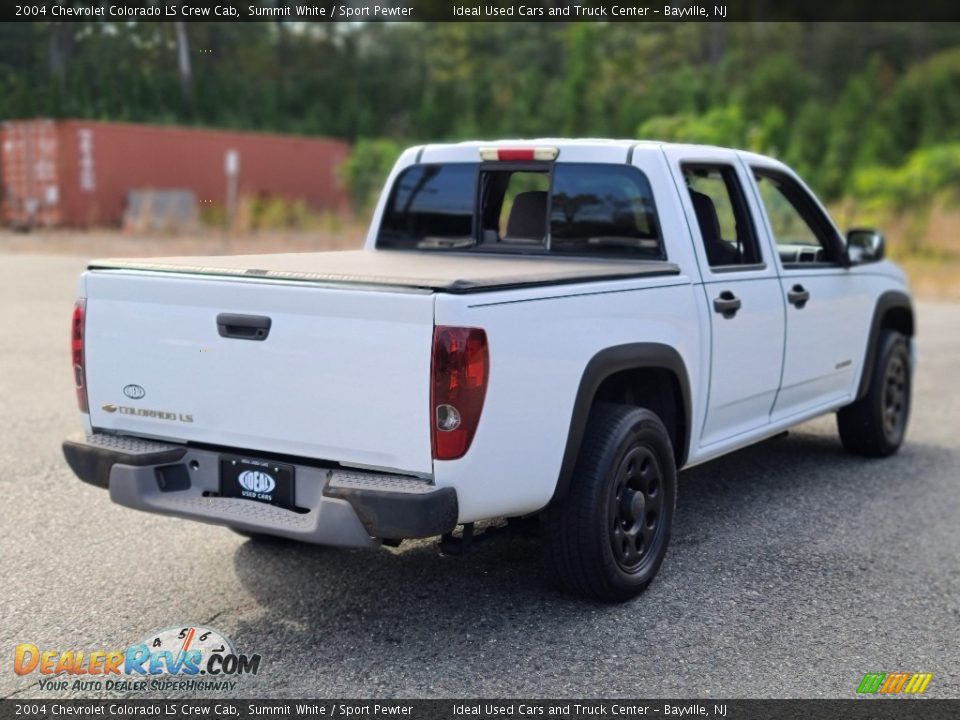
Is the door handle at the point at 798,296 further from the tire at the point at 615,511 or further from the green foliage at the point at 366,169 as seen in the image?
the green foliage at the point at 366,169

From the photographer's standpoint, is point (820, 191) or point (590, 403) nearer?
point (590, 403)

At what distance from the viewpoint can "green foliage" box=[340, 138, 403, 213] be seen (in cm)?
3634

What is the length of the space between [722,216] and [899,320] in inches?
93.9

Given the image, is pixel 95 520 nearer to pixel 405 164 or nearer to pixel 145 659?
pixel 145 659

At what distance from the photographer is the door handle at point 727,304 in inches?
207

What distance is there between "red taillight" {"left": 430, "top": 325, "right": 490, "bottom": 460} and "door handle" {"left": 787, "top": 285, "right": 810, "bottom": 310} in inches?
104

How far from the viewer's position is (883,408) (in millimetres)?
7242

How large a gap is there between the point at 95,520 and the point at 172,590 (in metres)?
1.13

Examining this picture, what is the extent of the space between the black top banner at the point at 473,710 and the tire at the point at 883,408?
3559 mm

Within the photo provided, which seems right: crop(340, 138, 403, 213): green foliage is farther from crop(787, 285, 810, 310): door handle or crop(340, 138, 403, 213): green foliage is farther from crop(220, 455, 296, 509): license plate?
crop(220, 455, 296, 509): license plate

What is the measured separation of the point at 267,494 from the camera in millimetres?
4195

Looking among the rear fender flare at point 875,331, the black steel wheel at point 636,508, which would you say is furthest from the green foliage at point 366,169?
the black steel wheel at point 636,508

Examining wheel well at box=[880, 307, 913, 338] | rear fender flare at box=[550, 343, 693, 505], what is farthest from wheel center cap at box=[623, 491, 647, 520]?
wheel well at box=[880, 307, 913, 338]

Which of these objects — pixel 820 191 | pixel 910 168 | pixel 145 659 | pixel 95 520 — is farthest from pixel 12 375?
pixel 820 191
